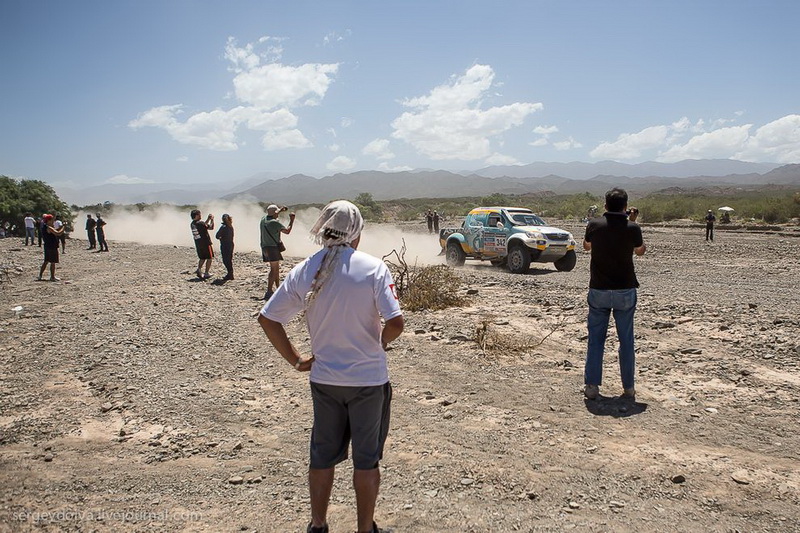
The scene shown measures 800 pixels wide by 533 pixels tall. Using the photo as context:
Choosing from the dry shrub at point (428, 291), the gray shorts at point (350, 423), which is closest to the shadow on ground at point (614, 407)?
the gray shorts at point (350, 423)

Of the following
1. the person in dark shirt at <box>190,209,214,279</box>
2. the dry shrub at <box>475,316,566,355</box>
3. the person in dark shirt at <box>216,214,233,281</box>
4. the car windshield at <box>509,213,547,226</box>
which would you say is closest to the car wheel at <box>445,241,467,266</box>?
the car windshield at <box>509,213,547,226</box>

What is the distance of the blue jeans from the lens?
5.09m

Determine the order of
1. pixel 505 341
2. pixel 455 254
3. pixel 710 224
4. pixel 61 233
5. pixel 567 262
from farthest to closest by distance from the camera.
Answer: pixel 710 224 < pixel 455 254 < pixel 567 262 < pixel 61 233 < pixel 505 341

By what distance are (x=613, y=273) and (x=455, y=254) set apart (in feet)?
39.5

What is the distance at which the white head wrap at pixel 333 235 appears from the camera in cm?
279

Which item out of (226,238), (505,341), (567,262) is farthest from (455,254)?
(505,341)

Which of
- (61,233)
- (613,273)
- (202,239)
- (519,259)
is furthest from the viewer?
(519,259)

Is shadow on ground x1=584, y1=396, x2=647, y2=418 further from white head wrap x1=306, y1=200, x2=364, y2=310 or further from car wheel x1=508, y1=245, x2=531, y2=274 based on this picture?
car wheel x1=508, y1=245, x2=531, y2=274

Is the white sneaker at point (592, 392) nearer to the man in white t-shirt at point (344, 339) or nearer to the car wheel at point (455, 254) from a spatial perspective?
the man in white t-shirt at point (344, 339)

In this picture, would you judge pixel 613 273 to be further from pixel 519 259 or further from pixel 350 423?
pixel 519 259

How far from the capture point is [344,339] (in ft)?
9.15

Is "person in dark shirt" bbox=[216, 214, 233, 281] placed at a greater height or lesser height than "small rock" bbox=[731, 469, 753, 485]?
greater

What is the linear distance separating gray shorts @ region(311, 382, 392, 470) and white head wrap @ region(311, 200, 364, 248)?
2.43 feet

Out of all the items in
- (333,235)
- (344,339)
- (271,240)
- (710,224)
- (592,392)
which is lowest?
(592,392)
